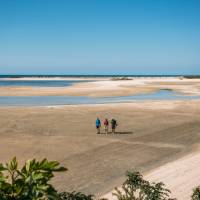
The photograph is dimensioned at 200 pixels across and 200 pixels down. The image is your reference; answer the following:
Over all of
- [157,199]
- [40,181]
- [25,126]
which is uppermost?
[40,181]

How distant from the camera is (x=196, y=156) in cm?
1744

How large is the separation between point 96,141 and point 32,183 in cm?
1736

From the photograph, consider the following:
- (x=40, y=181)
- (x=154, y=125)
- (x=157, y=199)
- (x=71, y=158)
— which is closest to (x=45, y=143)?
(x=71, y=158)

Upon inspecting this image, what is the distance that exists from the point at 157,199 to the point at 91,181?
26.8 ft

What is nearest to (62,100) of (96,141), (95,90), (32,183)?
(95,90)

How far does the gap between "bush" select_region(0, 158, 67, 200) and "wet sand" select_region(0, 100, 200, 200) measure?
9011 mm

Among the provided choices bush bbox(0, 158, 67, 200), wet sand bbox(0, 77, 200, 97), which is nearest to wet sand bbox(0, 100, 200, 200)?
bush bbox(0, 158, 67, 200)

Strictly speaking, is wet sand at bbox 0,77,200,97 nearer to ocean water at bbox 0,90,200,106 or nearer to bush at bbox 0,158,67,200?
ocean water at bbox 0,90,200,106

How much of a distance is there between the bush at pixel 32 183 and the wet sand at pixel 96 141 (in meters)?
9.01

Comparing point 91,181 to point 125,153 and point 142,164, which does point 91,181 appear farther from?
point 125,153

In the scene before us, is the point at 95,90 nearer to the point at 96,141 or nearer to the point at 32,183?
the point at 96,141

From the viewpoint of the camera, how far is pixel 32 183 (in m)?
3.70

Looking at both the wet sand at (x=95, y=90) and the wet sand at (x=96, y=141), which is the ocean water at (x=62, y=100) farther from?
the wet sand at (x=96, y=141)

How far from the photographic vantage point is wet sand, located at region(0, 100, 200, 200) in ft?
48.2
